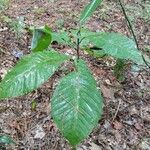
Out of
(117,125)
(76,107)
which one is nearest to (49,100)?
(117,125)

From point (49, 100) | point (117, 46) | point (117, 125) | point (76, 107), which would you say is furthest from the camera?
point (49, 100)

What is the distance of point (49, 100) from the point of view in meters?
3.16

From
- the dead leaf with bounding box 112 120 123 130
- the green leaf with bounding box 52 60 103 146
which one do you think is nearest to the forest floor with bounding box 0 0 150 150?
the dead leaf with bounding box 112 120 123 130

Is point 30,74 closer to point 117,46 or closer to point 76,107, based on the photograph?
point 76,107

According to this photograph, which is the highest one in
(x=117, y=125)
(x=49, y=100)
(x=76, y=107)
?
(x=76, y=107)

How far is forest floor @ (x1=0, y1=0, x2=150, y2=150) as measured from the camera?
2.81 meters

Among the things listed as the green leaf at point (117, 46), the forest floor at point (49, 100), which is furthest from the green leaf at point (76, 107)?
the forest floor at point (49, 100)

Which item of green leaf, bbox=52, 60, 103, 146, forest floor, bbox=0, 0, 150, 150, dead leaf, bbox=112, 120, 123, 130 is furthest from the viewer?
dead leaf, bbox=112, 120, 123, 130

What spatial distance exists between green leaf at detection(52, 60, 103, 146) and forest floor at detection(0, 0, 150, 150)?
1635 mm

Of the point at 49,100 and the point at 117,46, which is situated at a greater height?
the point at 117,46

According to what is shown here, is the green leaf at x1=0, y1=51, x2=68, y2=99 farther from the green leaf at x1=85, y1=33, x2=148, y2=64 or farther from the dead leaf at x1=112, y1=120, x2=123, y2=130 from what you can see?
the dead leaf at x1=112, y1=120, x2=123, y2=130

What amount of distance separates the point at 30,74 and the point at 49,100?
200cm

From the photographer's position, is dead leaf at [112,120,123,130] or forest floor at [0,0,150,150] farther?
dead leaf at [112,120,123,130]

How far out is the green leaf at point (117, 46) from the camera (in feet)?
4.44
